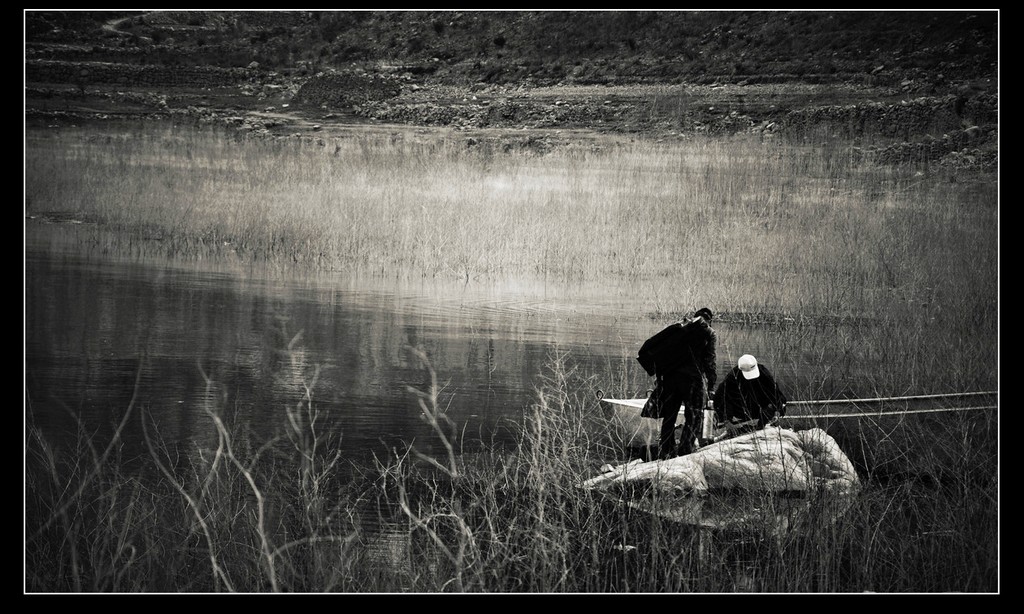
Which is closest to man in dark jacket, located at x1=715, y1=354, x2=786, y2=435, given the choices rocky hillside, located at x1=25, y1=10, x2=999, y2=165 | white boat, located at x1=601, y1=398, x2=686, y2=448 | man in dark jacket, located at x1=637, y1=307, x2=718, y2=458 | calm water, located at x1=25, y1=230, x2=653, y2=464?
man in dark jacket, located at x1=637, y1=307, x2=718, y2=458

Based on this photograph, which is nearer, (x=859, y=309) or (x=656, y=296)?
(x=859, y=309)

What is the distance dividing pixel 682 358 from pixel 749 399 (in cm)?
44

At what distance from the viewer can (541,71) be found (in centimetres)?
845

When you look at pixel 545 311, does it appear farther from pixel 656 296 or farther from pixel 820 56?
pixel 820 56

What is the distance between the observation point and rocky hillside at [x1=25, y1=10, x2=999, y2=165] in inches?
292

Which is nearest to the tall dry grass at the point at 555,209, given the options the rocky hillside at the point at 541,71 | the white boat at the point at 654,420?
the rocky hillside at the point at 541,71

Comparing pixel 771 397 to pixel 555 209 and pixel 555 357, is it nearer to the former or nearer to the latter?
pixel 555 357

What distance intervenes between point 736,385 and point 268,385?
3718 mm

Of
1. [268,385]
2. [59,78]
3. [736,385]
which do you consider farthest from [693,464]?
[59,78]

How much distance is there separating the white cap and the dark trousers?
23 centimetres

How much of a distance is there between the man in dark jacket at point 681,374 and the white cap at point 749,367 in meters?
0.15

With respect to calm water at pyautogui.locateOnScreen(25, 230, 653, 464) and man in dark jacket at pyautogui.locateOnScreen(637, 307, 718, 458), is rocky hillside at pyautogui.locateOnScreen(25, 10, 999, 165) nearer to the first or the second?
calm water at pyautogui.locateOnScreen(25, 230, 653, 464)

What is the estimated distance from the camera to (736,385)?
5.38 m

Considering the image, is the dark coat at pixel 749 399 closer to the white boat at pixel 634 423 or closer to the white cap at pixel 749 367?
the white cap at pixel 749 367
